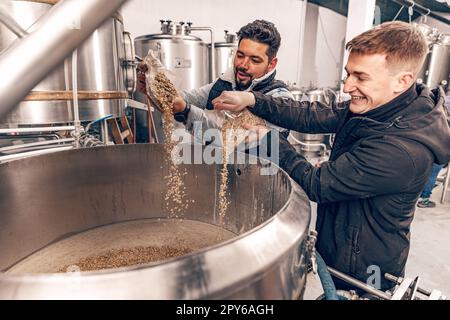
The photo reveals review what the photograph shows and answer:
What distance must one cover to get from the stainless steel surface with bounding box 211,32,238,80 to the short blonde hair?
247 centimetres

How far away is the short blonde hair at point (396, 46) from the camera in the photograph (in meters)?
0.82

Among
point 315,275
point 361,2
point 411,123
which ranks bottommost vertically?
point 315,275

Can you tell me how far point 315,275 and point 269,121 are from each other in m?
0.64

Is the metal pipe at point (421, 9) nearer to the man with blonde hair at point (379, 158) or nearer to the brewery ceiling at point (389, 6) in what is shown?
the brewery ceiling at point (389, 6)

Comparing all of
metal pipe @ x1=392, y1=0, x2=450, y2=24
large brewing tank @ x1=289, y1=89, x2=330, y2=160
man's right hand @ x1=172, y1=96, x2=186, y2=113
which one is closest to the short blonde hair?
man's right hand @ x1=172, y1=96, x2=186, y2=113

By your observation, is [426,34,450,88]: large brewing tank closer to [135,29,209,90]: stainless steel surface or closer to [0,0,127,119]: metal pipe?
[135,29,209,90]: stainless steel surface

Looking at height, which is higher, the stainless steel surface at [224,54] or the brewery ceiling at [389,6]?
the brewery ceiling at [389,6]

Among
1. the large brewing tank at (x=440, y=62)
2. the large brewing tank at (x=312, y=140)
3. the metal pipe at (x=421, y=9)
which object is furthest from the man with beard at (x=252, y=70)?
the large brewing tank at (x=440, y=62)

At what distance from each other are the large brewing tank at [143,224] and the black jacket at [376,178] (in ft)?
0.57

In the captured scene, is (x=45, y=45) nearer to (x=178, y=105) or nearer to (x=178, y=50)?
(x=178, y=105)

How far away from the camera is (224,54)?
3225 millimetres
